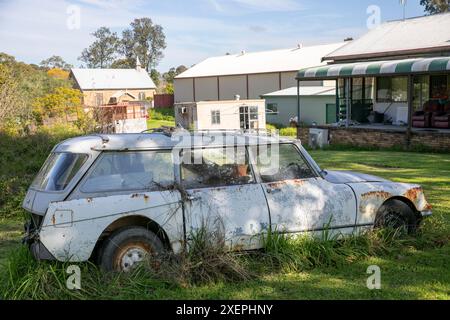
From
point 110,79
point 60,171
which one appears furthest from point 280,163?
point 110,79

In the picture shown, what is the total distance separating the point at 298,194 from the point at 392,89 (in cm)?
1992

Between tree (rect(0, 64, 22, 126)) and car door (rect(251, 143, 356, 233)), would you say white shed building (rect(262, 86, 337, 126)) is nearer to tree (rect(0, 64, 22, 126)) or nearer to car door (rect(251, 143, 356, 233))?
tree (rect(0, 64, 22, 126))

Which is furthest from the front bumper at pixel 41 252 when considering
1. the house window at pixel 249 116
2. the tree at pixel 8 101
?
the house window at pixel 249 116

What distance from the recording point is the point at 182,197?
5.59m

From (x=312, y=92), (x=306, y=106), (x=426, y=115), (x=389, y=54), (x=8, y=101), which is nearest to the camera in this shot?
(x=8, y=101)

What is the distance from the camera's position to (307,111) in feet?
134

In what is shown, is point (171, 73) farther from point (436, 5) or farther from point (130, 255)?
point (130, 255)

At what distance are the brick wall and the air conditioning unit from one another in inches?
9.8

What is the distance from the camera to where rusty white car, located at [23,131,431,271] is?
5258mm

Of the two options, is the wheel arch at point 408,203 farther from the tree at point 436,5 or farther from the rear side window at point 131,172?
the tree at point 436,5

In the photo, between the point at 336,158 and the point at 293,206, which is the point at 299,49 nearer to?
the point at 336,158

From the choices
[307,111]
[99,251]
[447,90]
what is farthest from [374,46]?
[99,251]

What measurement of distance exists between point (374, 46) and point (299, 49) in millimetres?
33139

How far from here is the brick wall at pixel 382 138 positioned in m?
19.2
